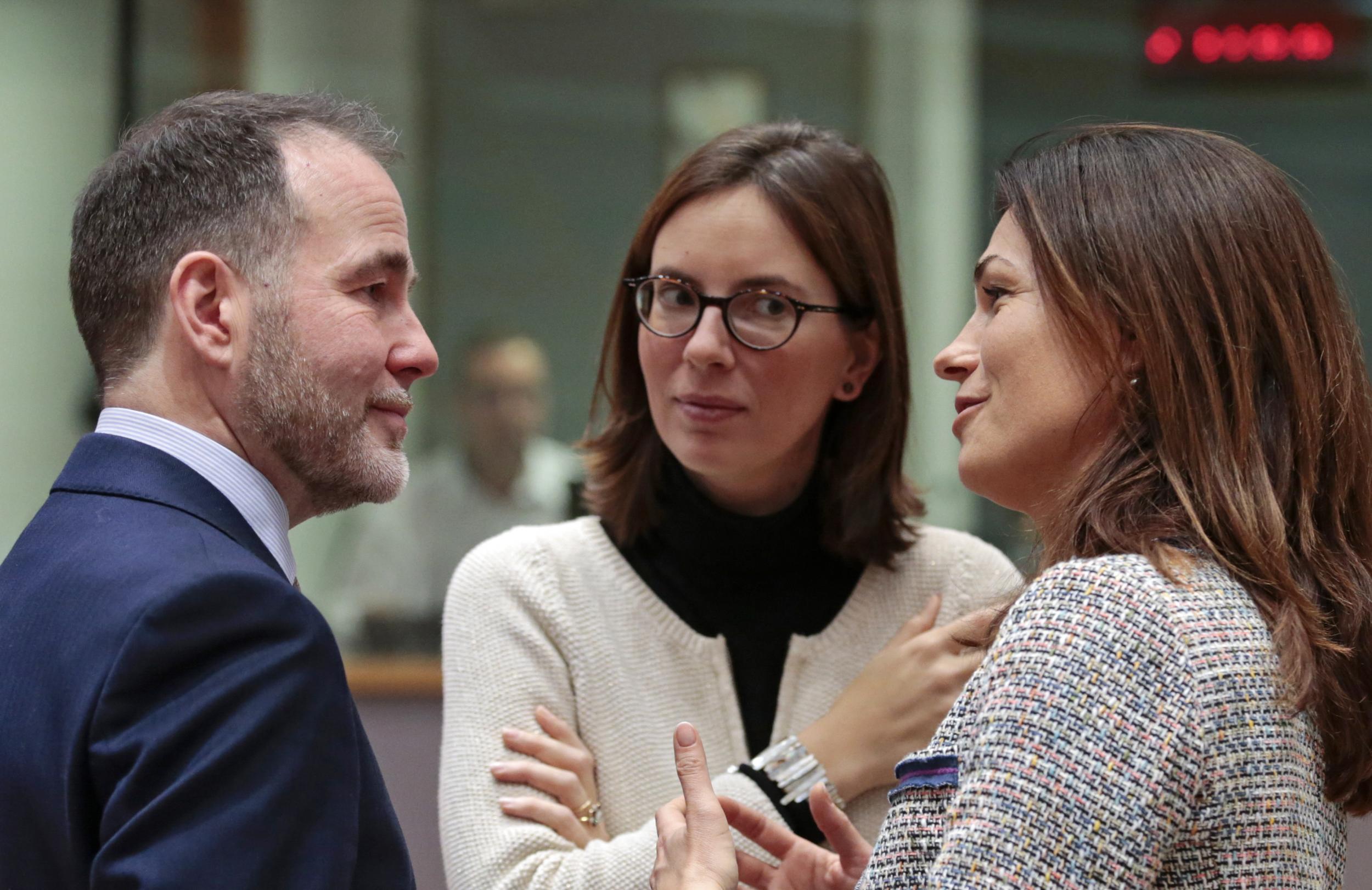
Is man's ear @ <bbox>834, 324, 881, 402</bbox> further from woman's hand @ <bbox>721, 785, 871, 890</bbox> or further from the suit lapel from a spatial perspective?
the suit lapel

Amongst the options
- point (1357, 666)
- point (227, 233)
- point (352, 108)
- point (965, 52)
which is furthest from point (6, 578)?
point (965, 52)

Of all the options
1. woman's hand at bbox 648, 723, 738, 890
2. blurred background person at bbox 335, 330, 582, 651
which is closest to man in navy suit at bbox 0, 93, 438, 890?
woman's hand at bbox 648, 723, 738, 890

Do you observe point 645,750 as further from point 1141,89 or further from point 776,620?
point 1141,89

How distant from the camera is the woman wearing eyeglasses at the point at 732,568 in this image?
157 cm

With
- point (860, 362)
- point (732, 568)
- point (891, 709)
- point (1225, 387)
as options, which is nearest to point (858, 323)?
point (860, 362)

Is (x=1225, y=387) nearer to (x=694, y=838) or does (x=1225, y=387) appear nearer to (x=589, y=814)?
(x=694, y=838)

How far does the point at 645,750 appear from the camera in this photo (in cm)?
166

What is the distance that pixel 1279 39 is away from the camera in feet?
13.4

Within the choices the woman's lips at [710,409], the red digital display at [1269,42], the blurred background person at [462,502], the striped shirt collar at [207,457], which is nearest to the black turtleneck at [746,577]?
the woman's lips at [710,409]

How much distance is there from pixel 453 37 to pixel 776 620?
121 inches

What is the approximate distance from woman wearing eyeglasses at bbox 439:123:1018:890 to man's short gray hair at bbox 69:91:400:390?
57cm

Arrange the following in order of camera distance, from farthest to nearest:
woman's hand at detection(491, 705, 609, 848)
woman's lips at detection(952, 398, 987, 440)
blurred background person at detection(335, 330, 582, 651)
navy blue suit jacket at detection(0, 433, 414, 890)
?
blurred background person at detection(335, 330, 582, 651) → woman's hand at detection(491, 705, 609, 848) → woman's lips at detection(952, 398, 987, 440) → navy blue suit jacket at detection(0, 433, 414, 890)

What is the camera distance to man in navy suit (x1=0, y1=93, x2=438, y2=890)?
0.97m

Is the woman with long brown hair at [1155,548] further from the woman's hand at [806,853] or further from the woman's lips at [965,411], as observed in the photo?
the woman's hand at [806,853]
